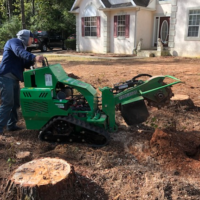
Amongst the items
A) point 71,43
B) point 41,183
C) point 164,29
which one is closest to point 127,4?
point 164,29

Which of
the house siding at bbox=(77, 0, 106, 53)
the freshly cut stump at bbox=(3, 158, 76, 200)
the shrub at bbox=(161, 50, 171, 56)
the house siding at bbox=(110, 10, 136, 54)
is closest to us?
the freshly cut stump at bbox=(3, 158, 76, 200)

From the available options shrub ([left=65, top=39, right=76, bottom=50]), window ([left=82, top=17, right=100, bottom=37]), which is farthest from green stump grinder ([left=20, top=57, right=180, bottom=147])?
shrub ([left=65, top=39, right=76, bottom=50])

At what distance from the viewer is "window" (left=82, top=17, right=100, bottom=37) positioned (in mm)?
18703

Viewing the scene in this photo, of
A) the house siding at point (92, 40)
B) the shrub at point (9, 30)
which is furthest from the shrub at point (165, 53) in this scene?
the shrub at point (9, 30)

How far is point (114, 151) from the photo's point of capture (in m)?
3.82

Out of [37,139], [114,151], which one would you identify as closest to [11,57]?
[37,139]

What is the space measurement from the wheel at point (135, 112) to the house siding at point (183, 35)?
1226 centimetres

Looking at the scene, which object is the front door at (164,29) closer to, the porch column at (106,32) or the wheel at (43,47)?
the porch column at (106,32)

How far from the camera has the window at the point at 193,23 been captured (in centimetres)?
1447

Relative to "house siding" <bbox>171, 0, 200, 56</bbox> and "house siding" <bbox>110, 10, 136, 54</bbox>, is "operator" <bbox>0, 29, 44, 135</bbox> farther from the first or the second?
"house siding" <bbox>110, 10, 136, 54</bbox>

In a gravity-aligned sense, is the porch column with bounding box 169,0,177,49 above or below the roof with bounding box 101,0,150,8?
below

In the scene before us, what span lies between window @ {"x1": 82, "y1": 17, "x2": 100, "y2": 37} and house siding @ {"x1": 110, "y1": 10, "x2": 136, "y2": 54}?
1.16 metres

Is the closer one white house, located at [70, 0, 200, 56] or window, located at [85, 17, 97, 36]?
white house, located at [70, 0, 200, 56]

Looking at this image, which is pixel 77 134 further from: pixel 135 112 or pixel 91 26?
pixel 91 26
